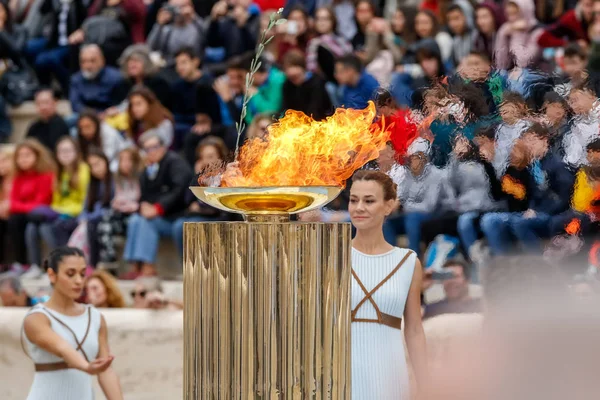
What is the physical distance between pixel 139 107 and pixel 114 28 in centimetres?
158

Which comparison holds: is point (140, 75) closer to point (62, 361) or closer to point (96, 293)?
point (96, 293)

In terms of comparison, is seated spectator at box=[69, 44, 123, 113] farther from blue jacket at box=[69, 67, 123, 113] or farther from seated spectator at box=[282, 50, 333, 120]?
seated spectator at box=[282, 50, 333, 120]

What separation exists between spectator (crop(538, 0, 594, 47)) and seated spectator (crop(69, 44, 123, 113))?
11.9ft

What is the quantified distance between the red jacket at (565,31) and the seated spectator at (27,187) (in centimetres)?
375

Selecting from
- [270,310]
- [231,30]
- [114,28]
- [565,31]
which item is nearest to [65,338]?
[270,310]

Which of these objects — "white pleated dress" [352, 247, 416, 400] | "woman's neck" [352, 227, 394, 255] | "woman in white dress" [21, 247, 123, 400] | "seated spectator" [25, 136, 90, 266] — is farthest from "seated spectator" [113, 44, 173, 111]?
"white pleated dress" [352, 247, 416, 400]

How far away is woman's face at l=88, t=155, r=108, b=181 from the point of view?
29.5 feet

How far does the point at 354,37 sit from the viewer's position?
9.53m

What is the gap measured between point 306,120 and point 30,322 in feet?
6.90

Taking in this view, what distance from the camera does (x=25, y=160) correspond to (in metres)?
9.25

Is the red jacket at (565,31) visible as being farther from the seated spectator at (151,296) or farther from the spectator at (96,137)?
the spectator at (96,137)

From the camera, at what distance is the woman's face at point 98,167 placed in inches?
354

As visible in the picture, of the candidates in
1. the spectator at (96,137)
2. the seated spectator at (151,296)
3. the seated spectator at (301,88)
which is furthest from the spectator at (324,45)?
the seated spectator at (151,296)

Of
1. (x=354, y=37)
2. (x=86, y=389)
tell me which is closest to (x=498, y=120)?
(x=86, y=389)
